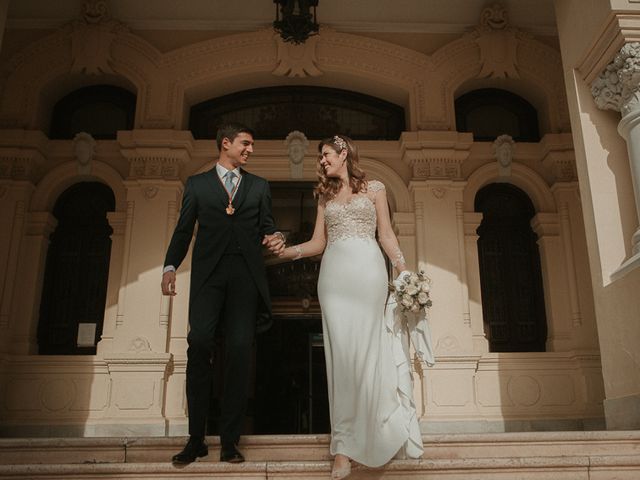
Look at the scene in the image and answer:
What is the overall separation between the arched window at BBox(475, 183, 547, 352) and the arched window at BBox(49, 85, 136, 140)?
568 cm

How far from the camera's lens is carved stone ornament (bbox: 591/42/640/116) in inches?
224

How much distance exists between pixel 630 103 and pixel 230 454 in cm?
446

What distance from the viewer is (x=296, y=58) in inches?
395

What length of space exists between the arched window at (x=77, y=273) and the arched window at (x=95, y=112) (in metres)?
0.97

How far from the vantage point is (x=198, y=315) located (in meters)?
4.13

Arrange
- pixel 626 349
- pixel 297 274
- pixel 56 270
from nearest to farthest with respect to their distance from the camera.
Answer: pixel 626 349 → pixel 56 270 → pixel 297 274

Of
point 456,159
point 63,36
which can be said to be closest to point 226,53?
point 63,36

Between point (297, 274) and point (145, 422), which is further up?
point (297, 274)

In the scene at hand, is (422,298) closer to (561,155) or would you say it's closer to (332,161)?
(332,161)

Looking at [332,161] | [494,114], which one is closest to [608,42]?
[332,161]

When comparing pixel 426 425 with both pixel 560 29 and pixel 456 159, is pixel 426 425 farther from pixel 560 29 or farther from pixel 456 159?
pixel 560 29

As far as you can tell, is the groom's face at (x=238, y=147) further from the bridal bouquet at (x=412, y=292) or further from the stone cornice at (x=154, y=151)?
the stone cornice at (x=154, y=151)

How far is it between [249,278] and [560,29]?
15.6 ft

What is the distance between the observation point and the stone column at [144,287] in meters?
8.48
